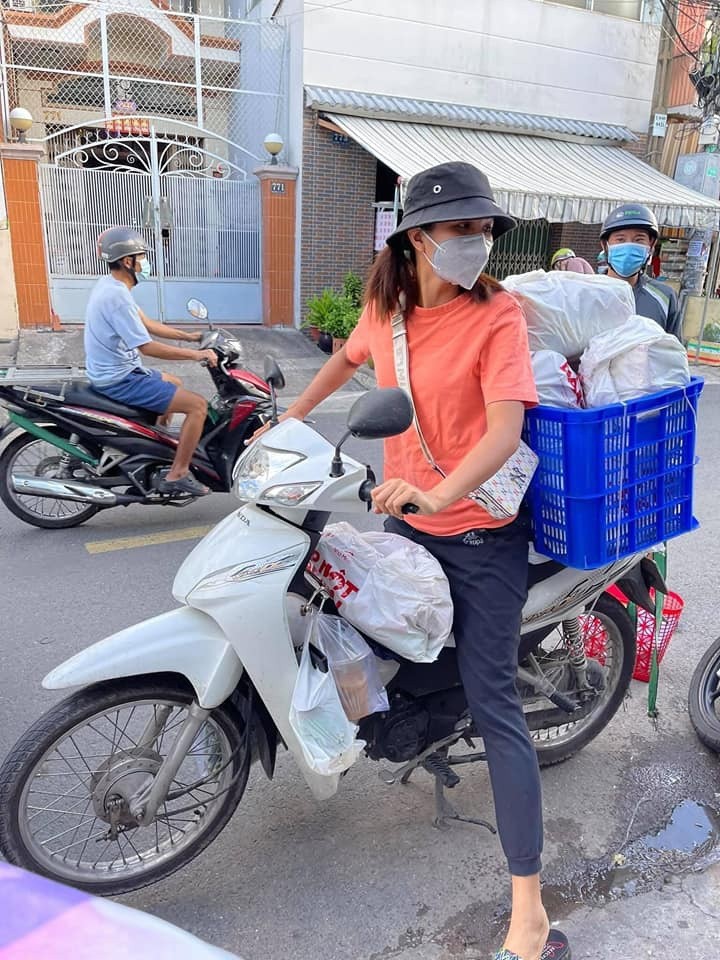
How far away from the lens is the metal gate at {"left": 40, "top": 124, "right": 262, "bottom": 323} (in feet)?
35.3

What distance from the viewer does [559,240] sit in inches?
564

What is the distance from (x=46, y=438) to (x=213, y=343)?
1198mm

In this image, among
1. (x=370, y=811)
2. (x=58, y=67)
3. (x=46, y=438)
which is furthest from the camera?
(x=58, y=67)

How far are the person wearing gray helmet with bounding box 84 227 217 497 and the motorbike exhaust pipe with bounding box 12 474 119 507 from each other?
395 millimetres

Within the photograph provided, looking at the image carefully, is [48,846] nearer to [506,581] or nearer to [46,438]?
[506,581]

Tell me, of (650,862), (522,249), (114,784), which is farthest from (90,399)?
(522,249)

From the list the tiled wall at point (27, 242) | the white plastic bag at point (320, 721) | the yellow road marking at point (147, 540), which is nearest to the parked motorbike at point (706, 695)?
the white plastic bag at point (320, 721)

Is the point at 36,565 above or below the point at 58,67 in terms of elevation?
below

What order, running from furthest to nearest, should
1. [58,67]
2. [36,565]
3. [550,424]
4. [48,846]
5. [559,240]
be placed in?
[559,240]
[58,67]
[36,565]
[48,846]
[550,424]

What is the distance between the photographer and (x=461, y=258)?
1.93 metres

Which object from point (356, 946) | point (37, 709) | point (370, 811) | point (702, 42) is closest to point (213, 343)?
point (37, 709)

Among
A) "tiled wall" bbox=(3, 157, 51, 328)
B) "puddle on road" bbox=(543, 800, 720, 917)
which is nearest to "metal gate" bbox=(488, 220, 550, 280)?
"tiled wall" bbox=(3, 157, 51, 328)

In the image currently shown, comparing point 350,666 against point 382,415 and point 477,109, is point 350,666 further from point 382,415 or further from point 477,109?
point 477,109

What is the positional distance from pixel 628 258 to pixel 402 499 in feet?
6.29
